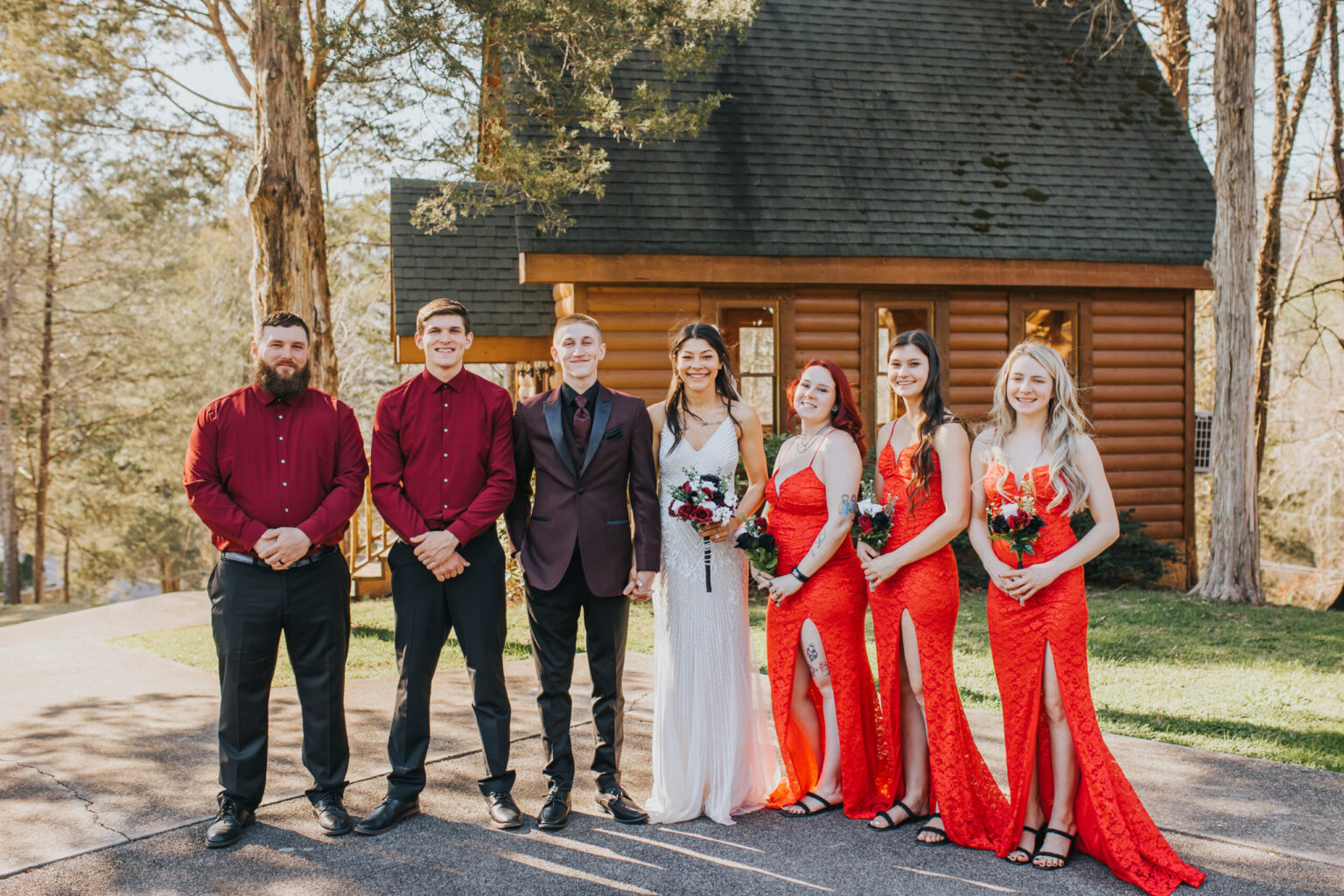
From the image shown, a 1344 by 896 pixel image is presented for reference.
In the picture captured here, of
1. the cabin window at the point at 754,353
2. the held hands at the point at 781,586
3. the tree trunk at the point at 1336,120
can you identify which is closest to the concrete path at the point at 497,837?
the held hands at the point at 781,586

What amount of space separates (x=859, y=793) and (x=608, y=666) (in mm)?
1261

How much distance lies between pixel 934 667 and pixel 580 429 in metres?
1.88

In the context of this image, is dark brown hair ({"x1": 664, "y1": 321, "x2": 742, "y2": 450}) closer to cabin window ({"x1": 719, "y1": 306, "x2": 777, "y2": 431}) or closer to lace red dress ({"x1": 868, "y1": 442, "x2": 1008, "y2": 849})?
lace red dress ({"x1": 868, "y1": 442, "x2": 1008, "y2": 849})

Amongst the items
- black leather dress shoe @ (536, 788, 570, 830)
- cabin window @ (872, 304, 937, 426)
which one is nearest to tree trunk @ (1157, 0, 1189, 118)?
cabin window @ (872, 304, 937, 426)

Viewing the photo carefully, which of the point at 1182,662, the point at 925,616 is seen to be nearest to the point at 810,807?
the point at 925,616

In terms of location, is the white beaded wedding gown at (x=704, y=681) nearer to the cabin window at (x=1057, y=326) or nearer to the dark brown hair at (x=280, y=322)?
the dark brown hair at (x=280, y=322)

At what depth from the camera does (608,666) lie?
4453 mm

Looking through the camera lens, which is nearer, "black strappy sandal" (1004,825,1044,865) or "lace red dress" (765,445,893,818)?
"black strappy sandal" (1004,825,1044,865)

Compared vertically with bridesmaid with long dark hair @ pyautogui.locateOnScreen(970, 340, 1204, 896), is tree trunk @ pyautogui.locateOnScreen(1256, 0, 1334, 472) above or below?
above

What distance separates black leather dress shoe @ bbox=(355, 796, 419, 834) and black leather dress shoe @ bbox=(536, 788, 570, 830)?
58 centimetres

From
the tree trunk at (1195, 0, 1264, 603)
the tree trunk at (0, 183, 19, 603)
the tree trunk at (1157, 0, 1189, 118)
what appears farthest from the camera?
the tree trunk at (0, 183, 19, 603)

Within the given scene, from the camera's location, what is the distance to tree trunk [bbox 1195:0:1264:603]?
10.5m

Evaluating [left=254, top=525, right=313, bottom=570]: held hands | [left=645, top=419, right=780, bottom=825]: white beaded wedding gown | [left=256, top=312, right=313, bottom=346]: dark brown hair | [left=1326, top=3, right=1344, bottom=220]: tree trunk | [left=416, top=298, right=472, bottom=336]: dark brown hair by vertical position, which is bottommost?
[left=645, top=419, right=780, bottom=825]: white beaded wedding gown

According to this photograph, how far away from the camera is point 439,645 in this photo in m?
4.45
